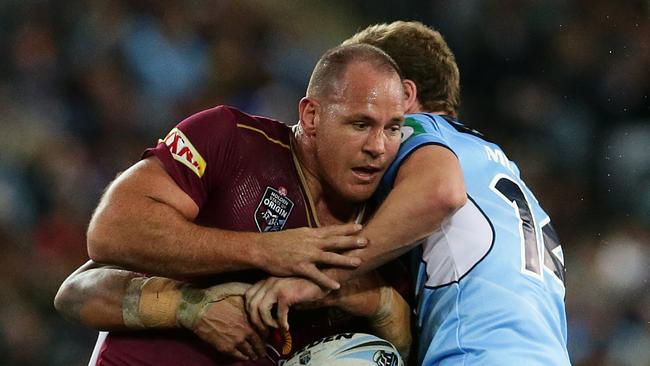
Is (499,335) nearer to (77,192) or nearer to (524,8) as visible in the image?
(77,192)

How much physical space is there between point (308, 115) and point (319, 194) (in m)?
0.29

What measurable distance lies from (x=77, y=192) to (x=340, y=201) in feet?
12.1

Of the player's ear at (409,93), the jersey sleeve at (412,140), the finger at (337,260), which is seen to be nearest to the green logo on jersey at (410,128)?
the jersey sleeve at (412,140)

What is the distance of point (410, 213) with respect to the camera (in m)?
2.94

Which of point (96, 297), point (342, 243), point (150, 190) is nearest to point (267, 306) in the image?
point (342, 243)

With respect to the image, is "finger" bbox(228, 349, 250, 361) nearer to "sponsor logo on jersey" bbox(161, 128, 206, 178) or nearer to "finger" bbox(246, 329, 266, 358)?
"finger" bbox(246, 329, 266, 358)

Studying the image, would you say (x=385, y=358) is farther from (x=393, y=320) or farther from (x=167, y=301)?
(x=167, y=301)

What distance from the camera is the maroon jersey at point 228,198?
314 cm

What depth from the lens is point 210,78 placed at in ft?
23.7

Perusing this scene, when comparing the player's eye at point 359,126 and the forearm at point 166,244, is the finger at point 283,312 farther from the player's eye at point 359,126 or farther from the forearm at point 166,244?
the player's eye at point 359,126

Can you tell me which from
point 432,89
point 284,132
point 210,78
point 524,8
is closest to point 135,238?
point 284,132

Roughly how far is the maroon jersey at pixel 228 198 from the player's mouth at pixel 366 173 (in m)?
0.24

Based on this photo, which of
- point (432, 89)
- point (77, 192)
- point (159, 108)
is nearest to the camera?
point (432, 89)

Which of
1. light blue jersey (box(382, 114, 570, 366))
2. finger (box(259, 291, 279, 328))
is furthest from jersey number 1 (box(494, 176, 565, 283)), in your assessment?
finger (box(259, 291, 279, 328))
